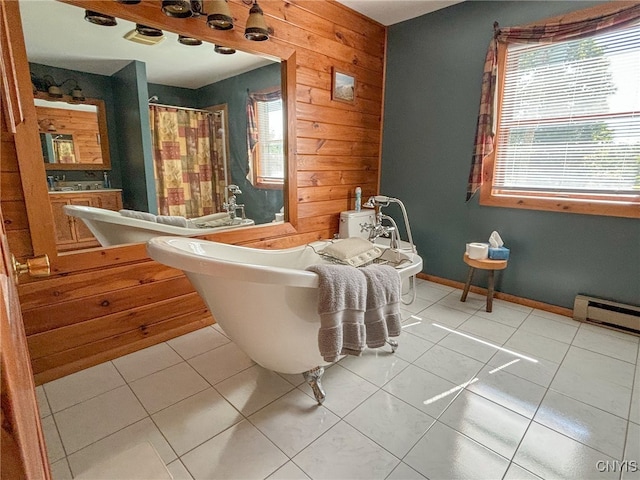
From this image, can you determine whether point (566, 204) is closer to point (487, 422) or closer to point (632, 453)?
point (632, 453)

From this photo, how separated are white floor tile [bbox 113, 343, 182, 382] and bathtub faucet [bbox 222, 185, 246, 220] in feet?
3.30

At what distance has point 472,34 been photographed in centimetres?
269

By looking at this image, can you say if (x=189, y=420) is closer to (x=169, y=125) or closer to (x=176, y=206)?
(x=176, y=206)

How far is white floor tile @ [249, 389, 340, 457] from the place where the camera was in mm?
1363

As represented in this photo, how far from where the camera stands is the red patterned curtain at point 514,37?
2059mm

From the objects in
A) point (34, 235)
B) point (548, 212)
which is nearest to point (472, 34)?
point (548, 212)

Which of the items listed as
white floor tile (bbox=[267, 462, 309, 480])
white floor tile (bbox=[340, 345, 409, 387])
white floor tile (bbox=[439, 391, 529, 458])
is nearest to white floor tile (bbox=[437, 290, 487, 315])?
white floor tile (bbox=[340, 345, 409, 387])

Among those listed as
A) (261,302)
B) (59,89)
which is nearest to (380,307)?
(261,302)

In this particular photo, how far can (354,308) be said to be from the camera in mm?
1304

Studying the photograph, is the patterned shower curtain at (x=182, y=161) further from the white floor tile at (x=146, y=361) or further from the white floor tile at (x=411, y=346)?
the white floor tile at (x=411, y=346)

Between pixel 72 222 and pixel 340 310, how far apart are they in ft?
4.97

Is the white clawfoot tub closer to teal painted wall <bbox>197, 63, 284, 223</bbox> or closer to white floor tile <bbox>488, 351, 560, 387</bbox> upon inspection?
teal painted wall <bbox>197, 63, 284, 223</bbox>

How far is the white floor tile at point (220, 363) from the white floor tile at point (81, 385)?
396 millimetres

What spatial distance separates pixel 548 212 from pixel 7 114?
300 cm
